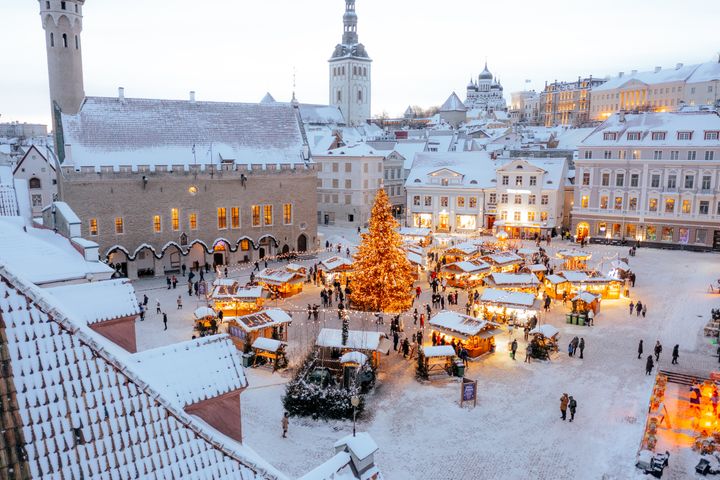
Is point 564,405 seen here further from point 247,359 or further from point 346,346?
point 247,359

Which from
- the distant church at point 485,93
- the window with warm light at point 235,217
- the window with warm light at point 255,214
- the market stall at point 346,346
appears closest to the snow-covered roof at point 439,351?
the market stall at point 346,346

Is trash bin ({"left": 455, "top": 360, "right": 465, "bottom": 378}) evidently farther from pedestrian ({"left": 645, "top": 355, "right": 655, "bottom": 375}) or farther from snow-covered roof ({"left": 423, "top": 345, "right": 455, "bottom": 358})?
pedestrian ({"left": 645, "top": 355, "right": 655, "bottom": 375})

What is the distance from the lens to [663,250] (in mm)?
51125

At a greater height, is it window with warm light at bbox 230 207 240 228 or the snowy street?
window with warm light at bbox 230 207 240 228

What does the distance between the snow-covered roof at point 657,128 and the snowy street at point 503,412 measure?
23998 millimetres

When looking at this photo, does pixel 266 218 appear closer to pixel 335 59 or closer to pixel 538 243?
pixel 538 243

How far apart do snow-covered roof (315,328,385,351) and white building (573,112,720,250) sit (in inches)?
1469

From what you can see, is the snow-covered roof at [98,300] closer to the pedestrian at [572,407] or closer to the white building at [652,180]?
the pedestrian at [572,407]

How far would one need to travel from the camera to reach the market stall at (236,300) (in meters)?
30.7

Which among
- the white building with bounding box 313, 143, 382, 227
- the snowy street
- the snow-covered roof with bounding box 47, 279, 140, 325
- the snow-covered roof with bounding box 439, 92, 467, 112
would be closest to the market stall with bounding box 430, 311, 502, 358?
the snowy street

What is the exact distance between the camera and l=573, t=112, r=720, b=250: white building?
49750 mm

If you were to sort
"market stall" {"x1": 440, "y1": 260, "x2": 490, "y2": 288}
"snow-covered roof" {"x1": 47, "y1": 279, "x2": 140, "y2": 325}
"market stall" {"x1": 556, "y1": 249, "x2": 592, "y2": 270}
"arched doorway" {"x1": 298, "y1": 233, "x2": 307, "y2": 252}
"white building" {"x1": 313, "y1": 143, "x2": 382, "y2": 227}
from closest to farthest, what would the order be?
"snow-covered roof" {"x1": 47, "y1": 279, "x2": 140, "y2": 325} < "market stall" {"x1": 440, "y1": 260, "x2": 490, "y2": 288} < "market stall" {"x1": 556, "y1": 249, "x2": 592, "y2": 270} < "arched doorway" {"x1": 298, "y1": 233, "x2": 307, "y2": 252} < "white building" {"x1": 313, "y1": 143, "x2": 382, "y2": 227}

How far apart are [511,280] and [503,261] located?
495cm

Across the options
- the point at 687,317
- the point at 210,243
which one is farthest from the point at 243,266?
the point at 687,317
